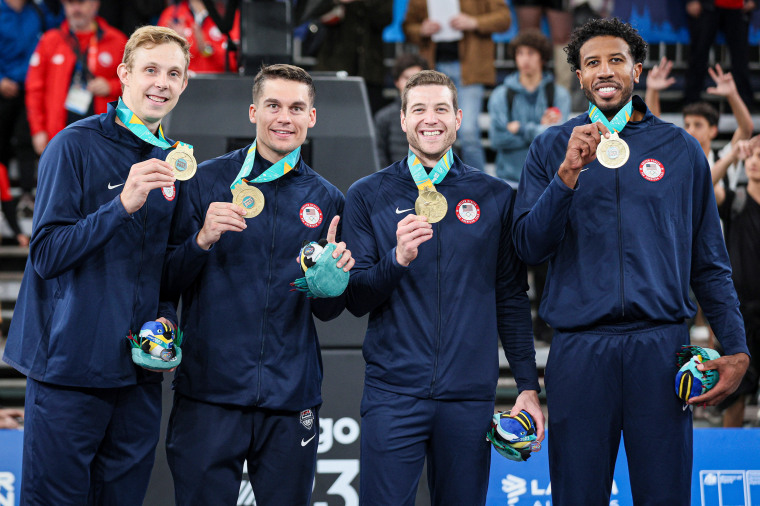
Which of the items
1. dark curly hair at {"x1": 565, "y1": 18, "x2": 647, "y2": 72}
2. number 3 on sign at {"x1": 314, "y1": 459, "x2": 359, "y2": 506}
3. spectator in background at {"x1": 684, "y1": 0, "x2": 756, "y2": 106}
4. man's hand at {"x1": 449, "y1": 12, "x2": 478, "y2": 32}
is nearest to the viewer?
dark curly hair at {"x1": 565, "y1": 18, "x2": 647, "y2": 72}

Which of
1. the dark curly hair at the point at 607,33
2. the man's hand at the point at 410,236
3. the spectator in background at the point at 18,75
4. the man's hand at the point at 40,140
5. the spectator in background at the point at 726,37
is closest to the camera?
the man's hand at the point at 410,236

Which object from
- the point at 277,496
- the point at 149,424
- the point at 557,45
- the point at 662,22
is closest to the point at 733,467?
the point at 277,496

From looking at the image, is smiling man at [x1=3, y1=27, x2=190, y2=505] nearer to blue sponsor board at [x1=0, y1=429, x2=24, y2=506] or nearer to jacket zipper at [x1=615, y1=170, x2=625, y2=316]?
blue sponsor board at [x1=0, y1=429, x2=24, y2=506]

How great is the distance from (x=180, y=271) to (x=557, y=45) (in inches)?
224

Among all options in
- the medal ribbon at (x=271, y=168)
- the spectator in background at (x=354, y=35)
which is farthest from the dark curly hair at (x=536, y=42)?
the medal ribbon at (x=271, y=168)

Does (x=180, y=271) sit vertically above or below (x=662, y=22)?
below

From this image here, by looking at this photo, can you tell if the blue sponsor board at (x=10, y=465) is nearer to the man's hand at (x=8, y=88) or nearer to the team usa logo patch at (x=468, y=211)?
the team usa logo patch at (x=468, y=211)

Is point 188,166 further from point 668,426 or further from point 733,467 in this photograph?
point 733,467

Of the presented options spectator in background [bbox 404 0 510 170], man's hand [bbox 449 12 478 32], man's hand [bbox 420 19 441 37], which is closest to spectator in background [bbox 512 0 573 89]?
spectator in background [bbox 404 0 510 170]

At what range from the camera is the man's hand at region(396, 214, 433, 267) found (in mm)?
3219

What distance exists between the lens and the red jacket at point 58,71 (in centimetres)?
727

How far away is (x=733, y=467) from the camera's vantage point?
455cm

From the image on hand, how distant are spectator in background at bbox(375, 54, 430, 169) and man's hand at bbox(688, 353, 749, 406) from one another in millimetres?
3747

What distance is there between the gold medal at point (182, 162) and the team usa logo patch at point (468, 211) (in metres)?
1.05
